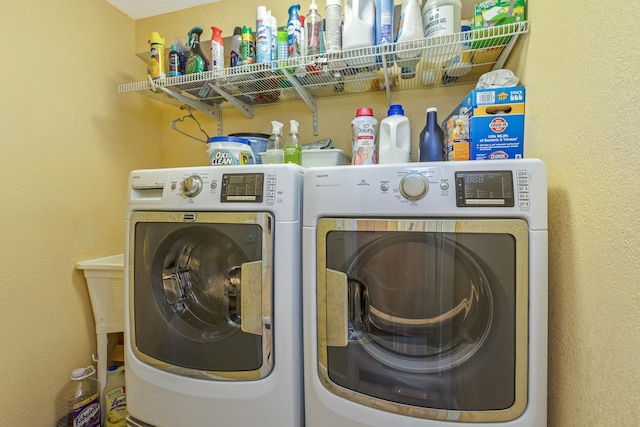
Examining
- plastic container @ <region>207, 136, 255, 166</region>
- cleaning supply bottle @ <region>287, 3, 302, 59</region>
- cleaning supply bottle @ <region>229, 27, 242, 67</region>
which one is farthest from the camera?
cleaning supply bottle @ <region>229, 27, 242, 67</region>

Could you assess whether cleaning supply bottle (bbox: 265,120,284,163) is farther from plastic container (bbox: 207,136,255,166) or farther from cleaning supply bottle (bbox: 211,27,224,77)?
cleaning supply bottle (bbox: 211,27,224,77)

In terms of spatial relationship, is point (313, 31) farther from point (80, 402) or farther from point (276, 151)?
point (80, 402)

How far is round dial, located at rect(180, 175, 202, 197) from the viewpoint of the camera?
3.03 ft

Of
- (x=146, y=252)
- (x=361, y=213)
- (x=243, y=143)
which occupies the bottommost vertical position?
(x=146, y=252)

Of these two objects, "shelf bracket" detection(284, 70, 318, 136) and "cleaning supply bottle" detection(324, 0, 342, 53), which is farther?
"shelf bracket" detection(284, 70, 318, 136)

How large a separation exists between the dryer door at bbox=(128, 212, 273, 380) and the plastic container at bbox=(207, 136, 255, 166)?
11.2 inches

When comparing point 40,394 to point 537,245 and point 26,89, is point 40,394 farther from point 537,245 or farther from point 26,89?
point 537,245

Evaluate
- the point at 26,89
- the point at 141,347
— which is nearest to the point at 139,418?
the point at 141,347

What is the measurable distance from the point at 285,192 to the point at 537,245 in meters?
0.66

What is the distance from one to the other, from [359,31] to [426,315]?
1.03 meters

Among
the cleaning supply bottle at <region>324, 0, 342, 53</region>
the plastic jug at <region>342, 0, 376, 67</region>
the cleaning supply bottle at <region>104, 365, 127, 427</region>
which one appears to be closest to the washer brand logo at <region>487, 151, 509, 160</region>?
the plastic jug at <region>342, 0, 376, 67</region>

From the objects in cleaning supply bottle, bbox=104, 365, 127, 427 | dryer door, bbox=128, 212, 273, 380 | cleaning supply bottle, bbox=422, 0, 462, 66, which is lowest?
cleaning supply bottle, bbox=104, 365, 127, 427

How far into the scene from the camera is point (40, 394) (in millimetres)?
1218

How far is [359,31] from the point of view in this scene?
1.09 metres
